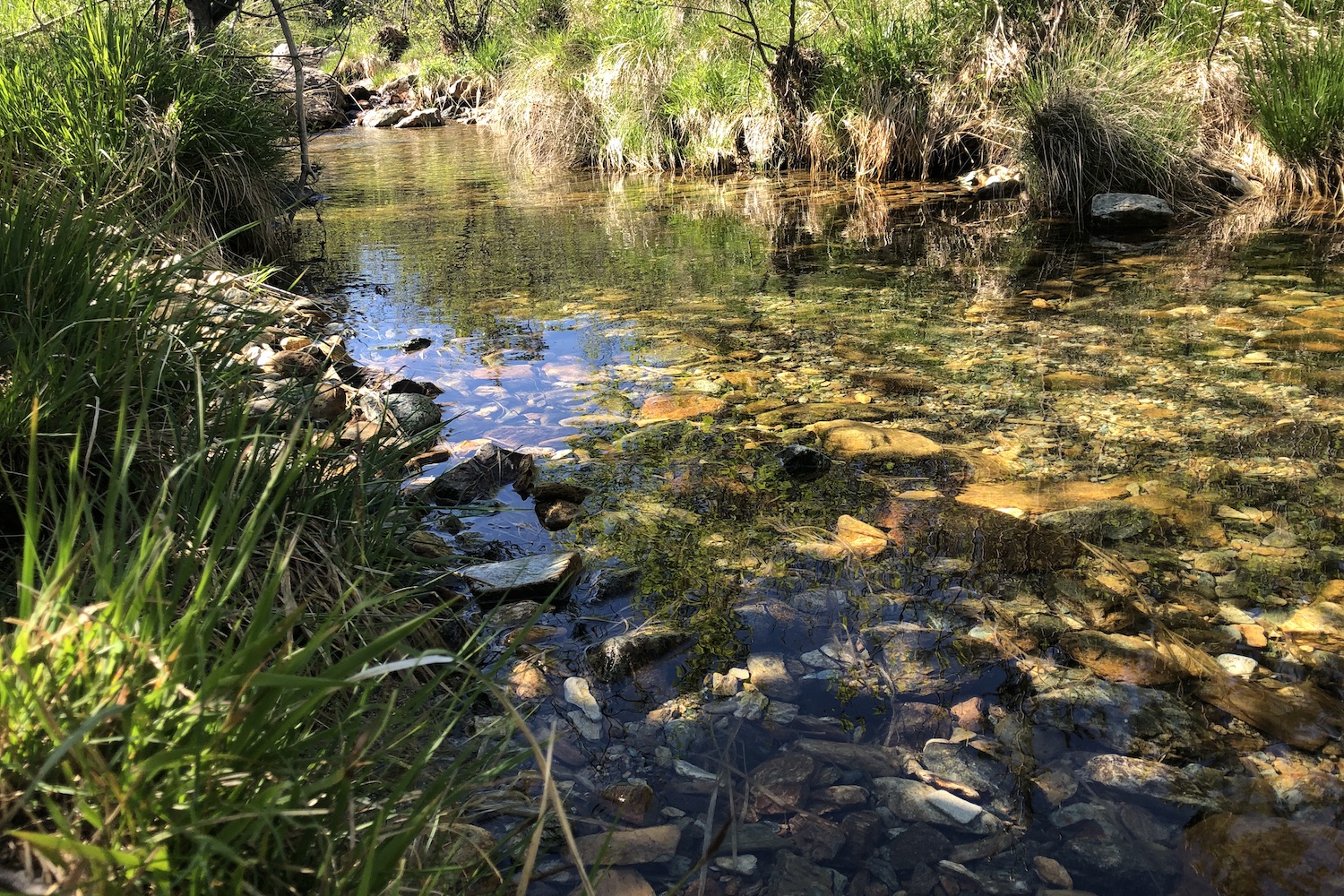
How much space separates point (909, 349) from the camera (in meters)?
3.98

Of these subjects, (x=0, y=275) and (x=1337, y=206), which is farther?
(x=1337, y=206)

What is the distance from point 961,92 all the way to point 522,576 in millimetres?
6804

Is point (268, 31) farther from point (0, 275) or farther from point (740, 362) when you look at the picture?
point (0, 275)

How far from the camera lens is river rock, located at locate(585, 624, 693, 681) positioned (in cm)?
197

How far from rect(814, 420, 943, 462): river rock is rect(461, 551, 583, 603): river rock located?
1060mm

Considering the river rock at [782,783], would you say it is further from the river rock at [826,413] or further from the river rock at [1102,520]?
the river rock at [826,413]

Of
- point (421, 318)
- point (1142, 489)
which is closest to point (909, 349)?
point (1142, 489)

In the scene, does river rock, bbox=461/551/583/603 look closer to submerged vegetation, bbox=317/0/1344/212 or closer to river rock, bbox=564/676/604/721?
river rock, bbox=564/676/604/721

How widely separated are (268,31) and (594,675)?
706 centimetres

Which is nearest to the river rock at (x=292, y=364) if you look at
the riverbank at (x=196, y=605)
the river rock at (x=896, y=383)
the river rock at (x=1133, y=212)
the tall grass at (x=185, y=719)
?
the riverbank at (x=196, y=605)

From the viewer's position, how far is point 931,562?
7.68 ft

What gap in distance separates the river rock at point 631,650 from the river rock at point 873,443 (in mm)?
1125

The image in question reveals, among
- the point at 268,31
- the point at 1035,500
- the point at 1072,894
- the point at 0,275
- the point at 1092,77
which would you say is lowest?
the point at 1072,894

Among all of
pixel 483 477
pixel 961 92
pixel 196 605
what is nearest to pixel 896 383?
pixel 483 477
